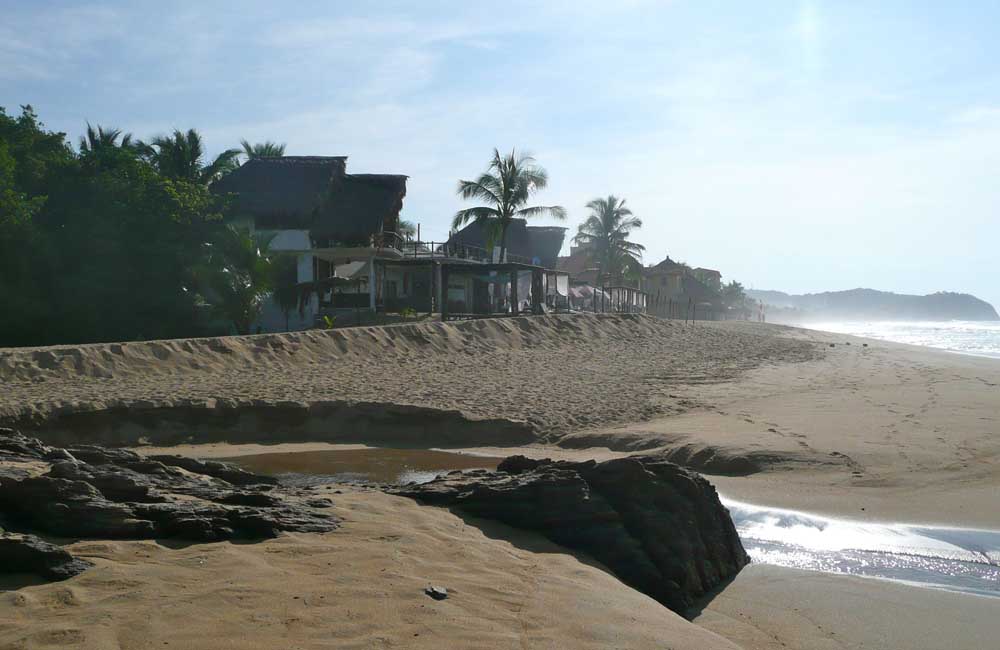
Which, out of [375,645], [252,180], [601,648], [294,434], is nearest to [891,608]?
[601,648]

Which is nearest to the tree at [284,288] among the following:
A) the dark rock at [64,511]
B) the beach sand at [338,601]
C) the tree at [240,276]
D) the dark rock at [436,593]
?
the tree at [240,276]

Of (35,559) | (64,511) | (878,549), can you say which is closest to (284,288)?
(64,511)

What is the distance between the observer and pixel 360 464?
9.62 metres

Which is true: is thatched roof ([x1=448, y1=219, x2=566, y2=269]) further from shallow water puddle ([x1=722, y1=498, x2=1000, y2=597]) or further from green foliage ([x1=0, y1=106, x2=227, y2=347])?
shallow water puddle ([x1=722, y1=498, x2=1000, y2=597])

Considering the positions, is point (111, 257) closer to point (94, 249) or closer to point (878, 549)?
point (94, 249)

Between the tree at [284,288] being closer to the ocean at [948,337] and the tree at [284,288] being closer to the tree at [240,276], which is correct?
the tree at [240,276]

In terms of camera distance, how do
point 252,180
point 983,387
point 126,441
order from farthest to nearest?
point 252,180 → point 983,387 → point 126,441

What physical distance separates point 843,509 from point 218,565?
5.40 metres

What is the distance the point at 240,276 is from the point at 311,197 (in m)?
8.39

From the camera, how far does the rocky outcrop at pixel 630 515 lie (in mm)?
5160

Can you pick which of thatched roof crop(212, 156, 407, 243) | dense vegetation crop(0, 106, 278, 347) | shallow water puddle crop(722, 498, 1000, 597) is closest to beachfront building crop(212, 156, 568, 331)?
thatched roof crop(212, 156, 407, 243)

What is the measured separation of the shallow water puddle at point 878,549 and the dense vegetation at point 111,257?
19.5 meters

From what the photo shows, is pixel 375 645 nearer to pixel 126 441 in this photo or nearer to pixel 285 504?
pixel 285 504

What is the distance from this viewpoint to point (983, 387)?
1548 cm
